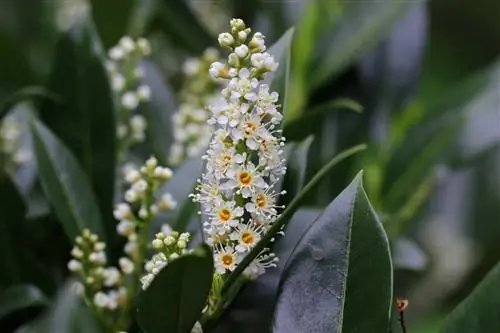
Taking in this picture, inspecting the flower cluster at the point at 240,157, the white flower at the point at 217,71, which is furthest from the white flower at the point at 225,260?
the white flower at the point at 217,71

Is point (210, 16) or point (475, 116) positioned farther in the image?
point (210, 16)

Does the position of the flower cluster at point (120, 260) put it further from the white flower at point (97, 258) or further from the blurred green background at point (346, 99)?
the blurred green background at point (346, 99)

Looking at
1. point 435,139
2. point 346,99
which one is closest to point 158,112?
point 346,99

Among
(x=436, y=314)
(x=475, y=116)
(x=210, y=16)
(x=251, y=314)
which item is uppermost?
(x=210, y=16)

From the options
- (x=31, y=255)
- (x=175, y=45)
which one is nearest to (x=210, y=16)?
(x=175, y=45)

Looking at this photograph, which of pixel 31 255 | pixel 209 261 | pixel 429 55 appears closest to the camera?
pixel 209 261

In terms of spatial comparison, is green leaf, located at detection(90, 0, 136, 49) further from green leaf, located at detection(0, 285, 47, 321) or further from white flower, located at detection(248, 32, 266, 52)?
white flower, located at detection(248, 32, 266, 52)

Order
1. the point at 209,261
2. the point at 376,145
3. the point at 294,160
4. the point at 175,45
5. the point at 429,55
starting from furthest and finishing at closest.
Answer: the point at 429,55, the point at 175,45, the point at 376,145, the point at 294,160, the point at 209,261

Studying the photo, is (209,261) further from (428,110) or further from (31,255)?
(428,110)
